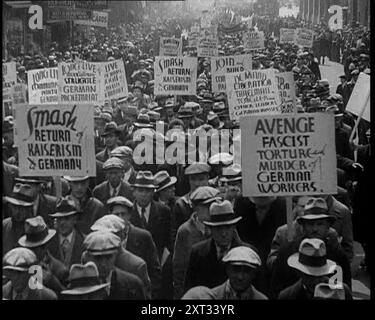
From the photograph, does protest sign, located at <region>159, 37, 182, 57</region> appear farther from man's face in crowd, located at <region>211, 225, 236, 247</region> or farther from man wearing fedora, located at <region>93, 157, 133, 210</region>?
man's face in crowd, located at <region>211, 225, 236, 247</region>

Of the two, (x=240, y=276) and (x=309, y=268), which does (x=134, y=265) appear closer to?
(x=240, y=276)

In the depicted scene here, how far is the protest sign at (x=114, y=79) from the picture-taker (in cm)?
749

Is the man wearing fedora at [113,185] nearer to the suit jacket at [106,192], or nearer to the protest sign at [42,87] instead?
the suit jacket at [106,192]

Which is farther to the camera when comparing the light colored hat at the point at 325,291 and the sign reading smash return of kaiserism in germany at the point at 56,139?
the sign reading smash return of kaiserism in germany at the point at 56,139

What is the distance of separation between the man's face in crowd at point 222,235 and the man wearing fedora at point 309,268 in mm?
538

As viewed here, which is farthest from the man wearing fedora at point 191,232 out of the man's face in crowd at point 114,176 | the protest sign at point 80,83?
the protest sign at point 80,83

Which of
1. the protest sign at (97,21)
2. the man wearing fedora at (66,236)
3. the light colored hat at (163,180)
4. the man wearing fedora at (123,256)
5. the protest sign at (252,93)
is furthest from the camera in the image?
the protest sign at (97,21)

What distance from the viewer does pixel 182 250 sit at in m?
6.97

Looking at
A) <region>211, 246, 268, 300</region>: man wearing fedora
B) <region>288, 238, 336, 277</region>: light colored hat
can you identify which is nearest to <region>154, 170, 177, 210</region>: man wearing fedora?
<region>211, 246, 268, 300</region>: man wearing fedora

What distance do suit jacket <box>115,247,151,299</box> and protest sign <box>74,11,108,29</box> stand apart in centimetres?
213

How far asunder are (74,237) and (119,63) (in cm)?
176

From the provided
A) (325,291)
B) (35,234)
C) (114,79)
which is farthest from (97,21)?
(325,291)

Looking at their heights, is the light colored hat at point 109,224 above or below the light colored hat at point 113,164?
below

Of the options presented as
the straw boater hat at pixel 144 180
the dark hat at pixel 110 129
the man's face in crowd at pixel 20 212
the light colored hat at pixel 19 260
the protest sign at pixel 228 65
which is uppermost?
the protest sign at pixel 228 65
